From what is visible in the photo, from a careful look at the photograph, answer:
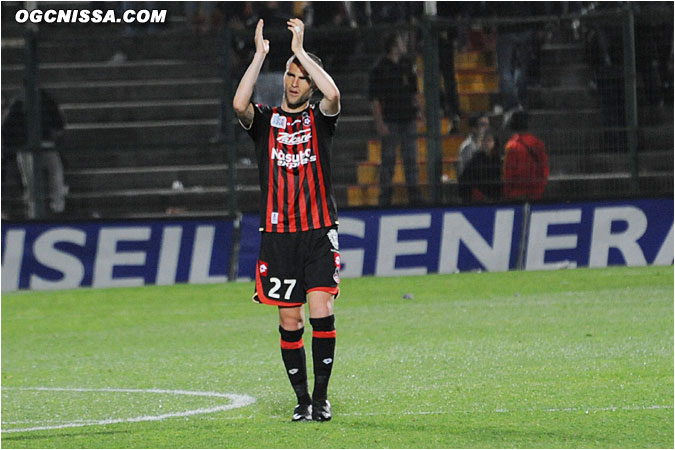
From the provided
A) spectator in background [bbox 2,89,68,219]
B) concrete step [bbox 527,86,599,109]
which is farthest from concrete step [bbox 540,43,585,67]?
spectator in background [bbox 2,89,68,219]

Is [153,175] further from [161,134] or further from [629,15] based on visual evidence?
[629,15]

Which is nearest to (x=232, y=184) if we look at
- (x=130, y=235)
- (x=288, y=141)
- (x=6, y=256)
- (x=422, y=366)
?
(x=130, y=235)

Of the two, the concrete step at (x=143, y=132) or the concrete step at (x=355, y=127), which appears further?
the concrete step at (x=143, y=132)

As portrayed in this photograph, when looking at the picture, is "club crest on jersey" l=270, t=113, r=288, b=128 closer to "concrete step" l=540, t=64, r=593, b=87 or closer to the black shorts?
the black shorts

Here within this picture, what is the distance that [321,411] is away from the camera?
6.99 m

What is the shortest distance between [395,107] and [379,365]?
737cm

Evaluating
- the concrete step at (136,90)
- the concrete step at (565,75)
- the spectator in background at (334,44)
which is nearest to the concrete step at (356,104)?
the spectator in background at (334,44)

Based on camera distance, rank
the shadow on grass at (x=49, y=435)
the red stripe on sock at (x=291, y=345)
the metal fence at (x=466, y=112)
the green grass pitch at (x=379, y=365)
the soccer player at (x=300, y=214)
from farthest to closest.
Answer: the metal fence at (x=466, y=112) < the red stripe on sock at (x=291, y=345) < the soccer player at (x=300, y=214) < the shadow on grass at (x=49, y=435) < the green grass pitch at (x=379, y=365)

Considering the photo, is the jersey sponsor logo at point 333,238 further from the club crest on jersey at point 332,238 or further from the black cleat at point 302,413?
the black cleat at point 302,413

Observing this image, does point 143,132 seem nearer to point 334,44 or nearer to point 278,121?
point 334,44

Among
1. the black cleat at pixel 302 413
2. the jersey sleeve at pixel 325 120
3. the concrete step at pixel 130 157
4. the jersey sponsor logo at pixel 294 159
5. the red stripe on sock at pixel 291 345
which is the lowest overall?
the black cleat at pixel 302 413

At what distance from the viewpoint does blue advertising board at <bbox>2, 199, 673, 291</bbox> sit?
15.9 meters

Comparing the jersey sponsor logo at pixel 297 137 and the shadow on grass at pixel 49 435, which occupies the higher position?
the jersey sponsor logo at pixel 297 137

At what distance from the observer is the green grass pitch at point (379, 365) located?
21.6 feet
